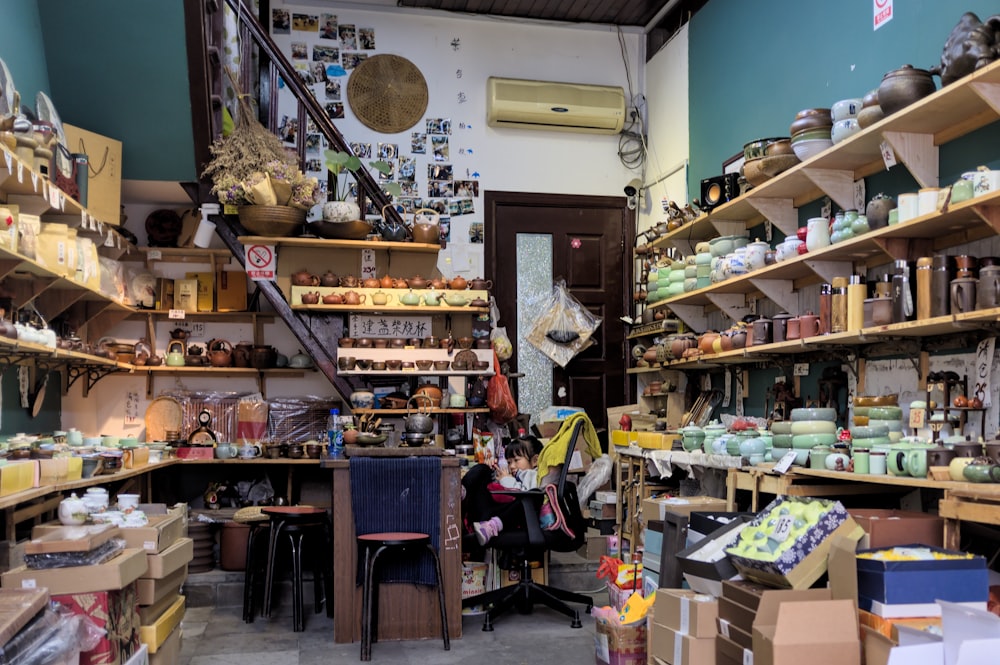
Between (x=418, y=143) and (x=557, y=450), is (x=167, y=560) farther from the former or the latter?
(x=418, y=143)

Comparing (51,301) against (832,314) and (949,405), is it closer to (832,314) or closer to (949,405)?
(832,314)

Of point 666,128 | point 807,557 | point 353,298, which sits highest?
point 666,128

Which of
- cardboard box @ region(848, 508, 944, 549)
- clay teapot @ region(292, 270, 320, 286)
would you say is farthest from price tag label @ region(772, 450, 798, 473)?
clay teapot @ region(292, 270, 320, 286)

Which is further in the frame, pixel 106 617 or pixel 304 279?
pixel 304 279

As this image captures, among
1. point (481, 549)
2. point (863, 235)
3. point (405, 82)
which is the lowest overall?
point (481, 549)

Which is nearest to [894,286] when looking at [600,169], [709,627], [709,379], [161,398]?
[709,627]

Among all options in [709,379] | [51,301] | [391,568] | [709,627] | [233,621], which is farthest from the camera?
[709,379]

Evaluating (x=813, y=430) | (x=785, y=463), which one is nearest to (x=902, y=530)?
(x=785, y=463)

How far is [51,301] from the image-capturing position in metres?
5.61

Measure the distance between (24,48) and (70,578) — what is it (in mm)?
3409

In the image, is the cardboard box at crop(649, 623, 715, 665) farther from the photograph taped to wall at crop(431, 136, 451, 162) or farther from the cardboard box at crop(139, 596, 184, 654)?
the photograph taped to wall at crop(431, 136, 451, 162)

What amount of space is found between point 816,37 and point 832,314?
1865 mm

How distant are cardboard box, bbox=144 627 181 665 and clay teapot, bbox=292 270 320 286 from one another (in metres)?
2.92

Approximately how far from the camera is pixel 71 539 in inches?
127
